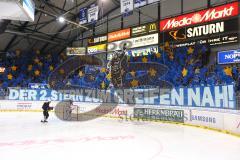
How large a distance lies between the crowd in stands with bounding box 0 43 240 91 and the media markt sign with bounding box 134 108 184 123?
2.23 meters

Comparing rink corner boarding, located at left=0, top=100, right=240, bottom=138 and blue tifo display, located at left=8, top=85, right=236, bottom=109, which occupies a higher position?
blue tifo display, located at left=8, top=85, right=236, bottom=109

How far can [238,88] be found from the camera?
489 inches

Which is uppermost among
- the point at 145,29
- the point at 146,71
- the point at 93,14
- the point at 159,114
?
the point at 145,29

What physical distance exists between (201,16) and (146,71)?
544 centimetres

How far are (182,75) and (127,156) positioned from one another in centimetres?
1012

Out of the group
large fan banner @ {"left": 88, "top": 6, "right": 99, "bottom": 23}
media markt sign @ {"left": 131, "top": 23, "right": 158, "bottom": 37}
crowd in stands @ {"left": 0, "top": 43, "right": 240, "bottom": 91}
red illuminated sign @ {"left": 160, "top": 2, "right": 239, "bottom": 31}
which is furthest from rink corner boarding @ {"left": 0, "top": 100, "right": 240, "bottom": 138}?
media markt sign @ {"left": 131, "top": 23, "right": 158, "bottom": 37}

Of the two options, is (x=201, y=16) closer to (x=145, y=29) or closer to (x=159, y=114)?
(x=145, y=29)

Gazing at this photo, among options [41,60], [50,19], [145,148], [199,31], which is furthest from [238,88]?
[41,60]

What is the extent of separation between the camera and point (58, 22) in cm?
2472

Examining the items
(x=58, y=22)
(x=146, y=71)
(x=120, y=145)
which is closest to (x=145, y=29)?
(x=146, y=71)

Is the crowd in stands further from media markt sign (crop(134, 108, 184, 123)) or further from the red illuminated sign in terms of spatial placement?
media markt sign (crop(134, 108, 184, 123))

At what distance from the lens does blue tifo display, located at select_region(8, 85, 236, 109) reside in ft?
33.2

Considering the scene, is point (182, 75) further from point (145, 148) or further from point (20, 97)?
point (20, 97)

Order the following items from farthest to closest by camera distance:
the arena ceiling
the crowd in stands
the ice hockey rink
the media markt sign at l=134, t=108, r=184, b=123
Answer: the arena ceiling, the crowd in stands, the media markt sign at l=134, t=108, r=184, b=123, the ice hockey rink
